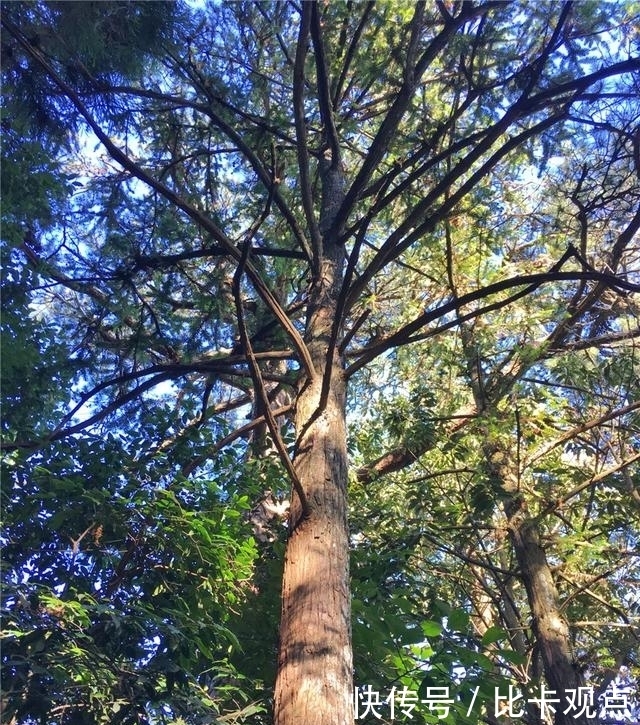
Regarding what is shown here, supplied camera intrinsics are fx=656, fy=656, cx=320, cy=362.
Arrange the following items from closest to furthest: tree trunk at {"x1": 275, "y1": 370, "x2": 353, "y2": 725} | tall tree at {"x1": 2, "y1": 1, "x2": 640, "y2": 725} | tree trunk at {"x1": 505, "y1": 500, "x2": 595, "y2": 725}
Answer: tree trunk at {"x1": 275, "y1": 370, "x2": 353, "y2": 725} → tall tree at {"x1": 2, "y1": 1, "x2": 640, "y2": 725} → tree trunk at {"x1": 505, "y1": 500, "x2": 595, "y2": 725}

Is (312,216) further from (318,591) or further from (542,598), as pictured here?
(542,598)

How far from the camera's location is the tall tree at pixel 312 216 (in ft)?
9.57

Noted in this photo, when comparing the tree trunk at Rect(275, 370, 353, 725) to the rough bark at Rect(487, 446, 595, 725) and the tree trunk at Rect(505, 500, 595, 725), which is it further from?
the tree trunk at Rect(505, 500, 595, 725)

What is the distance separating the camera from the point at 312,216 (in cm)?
357

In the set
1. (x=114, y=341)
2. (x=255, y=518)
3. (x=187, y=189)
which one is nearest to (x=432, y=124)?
(x=187, y=189)

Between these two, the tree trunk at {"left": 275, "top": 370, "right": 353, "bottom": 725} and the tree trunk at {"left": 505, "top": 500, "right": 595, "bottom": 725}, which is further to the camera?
the tree trunk at {"left": 505, "top": 500, "right": 595, "bottom": 725}

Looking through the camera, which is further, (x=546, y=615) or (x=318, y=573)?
(x=546, y=615)

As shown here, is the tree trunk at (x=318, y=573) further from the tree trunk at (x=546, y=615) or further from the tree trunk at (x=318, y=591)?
the tree trunk at (x=546, y=615)

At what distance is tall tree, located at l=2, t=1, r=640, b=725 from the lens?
2918mm

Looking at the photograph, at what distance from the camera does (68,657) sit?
7.06ft

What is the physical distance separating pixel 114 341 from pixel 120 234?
833 millimetres

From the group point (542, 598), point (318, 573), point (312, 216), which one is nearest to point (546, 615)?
point (542, 598)

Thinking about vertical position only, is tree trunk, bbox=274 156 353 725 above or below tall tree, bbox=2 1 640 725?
below

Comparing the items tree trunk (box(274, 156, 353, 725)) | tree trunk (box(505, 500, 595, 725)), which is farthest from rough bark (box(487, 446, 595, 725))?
tree trunk (box(274, 156, 353, 725))
